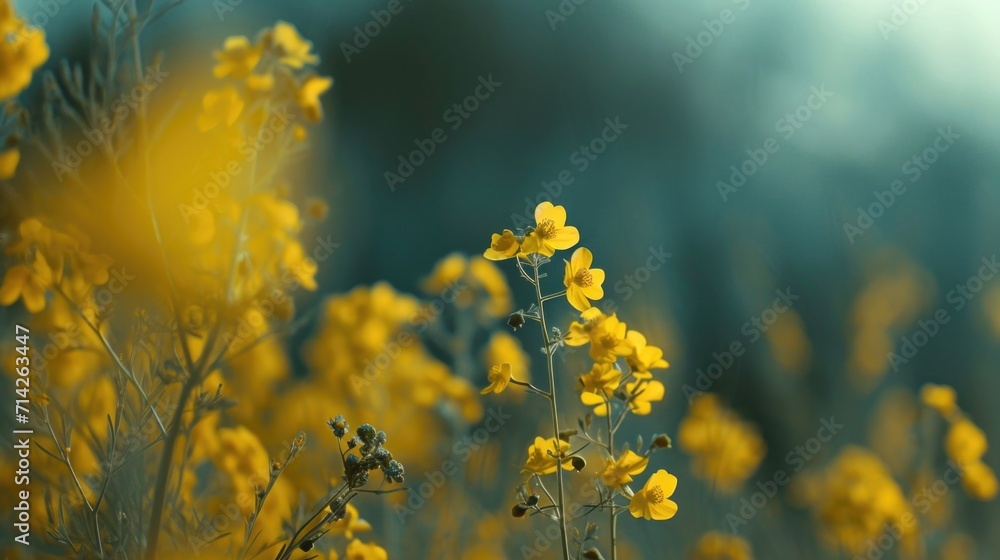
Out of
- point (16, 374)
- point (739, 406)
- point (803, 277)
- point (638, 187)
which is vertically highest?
point (803, 277)

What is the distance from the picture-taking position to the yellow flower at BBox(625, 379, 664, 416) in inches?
28.0

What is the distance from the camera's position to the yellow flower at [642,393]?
712 millimetres

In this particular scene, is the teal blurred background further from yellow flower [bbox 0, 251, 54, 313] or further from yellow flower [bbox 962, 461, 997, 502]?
yellow flower [bbox 0, 251, 54, 313]

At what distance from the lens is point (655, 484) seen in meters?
0.67

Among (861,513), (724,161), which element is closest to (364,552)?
(861,513)

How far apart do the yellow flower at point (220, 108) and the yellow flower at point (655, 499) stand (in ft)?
1.94

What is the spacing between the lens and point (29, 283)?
2.67 ft

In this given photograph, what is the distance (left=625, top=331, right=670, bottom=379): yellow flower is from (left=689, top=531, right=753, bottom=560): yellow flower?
27.1 inches

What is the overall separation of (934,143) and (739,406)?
121cm

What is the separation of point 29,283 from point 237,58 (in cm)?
34

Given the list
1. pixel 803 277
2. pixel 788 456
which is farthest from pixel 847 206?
pixel 788 456

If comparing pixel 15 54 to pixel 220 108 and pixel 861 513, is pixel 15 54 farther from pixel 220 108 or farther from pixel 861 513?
pixel 861 513

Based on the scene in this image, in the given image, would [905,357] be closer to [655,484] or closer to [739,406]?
[739,406]

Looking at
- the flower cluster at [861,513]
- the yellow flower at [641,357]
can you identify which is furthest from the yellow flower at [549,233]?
the flower cluster at [861,513]
